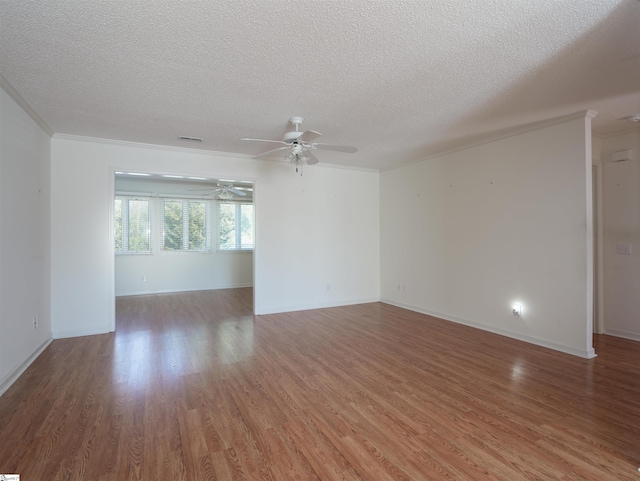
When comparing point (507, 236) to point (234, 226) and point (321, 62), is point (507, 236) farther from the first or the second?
point (234, 226)

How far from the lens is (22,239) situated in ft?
10.5

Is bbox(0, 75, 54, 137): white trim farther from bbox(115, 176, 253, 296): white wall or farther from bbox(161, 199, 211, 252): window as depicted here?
bbox(161, 199, 211, 252): window

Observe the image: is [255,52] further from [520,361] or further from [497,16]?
[520,361]

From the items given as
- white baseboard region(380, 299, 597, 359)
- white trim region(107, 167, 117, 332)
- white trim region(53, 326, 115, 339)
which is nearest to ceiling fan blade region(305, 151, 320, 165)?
white trim region(107, 167, 117, 332)

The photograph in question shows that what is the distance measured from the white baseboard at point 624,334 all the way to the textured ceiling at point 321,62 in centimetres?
259

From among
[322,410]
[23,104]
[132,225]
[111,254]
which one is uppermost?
[23,104]

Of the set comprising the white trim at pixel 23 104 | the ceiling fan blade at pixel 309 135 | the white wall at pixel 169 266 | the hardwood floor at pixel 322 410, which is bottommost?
the hardwood floor at pixel 322 410

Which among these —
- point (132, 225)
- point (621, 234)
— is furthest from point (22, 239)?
point (621, 234)

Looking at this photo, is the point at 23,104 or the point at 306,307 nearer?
the point at 23,104

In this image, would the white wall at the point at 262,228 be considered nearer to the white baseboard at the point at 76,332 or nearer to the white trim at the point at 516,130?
the white baseboard at the point at 76,332

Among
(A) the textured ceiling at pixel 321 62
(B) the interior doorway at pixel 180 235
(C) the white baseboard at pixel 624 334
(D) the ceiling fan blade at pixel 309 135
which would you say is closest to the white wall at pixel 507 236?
(A) the textured ceiling at pixel 321 62

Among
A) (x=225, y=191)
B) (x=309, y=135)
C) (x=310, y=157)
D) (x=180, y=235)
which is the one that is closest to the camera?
(x=309, y=135)

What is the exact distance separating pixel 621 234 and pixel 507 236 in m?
1.46

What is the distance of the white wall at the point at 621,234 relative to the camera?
406cm
